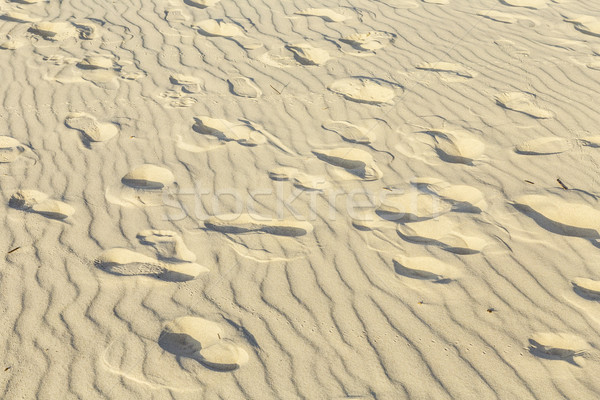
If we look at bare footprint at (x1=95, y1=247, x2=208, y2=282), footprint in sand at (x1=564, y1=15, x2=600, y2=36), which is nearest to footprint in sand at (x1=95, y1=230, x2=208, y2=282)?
bare footprint at (x1=95, y1=247, x2=208, y2=282)

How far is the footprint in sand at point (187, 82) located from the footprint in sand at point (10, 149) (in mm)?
1676

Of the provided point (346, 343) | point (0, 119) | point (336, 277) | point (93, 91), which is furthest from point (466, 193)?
point (0, 119)

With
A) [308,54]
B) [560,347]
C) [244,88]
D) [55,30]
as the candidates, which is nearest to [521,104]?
[308,54]

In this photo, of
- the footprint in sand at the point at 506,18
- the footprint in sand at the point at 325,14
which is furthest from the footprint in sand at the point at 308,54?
the footprint in sand at the point at 506,18

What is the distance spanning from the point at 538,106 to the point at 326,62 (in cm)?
233

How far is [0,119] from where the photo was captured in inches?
194

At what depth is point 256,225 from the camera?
379 cm

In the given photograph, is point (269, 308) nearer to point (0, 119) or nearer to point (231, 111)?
point (231, 111)

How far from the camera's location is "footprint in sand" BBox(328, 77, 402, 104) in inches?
213

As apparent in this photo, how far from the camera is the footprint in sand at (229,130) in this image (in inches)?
187

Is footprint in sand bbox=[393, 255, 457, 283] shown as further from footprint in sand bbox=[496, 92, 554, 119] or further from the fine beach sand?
footprint in sand bbox=[496, 92, 554, 119]

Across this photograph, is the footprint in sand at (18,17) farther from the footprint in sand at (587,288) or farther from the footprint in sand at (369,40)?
the footprint in sand at (587,288)

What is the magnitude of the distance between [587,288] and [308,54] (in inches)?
162

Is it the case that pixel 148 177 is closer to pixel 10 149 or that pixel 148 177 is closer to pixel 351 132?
pixel 10 149
